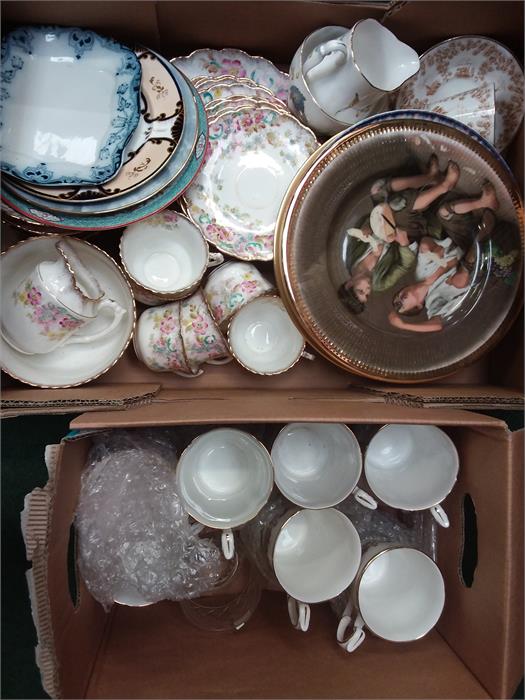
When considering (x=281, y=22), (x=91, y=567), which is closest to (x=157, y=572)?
(x=91, y=567)

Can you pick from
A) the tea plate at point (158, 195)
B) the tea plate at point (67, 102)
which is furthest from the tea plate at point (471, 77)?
the tea plate at point (67, 102)

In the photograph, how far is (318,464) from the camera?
3.04 feet

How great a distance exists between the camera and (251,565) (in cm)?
94

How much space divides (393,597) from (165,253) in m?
0.72

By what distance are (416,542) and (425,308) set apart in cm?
43

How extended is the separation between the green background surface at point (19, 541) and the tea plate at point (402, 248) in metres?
0.19

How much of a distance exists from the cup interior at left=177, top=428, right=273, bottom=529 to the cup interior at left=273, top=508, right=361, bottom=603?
0.26 feet

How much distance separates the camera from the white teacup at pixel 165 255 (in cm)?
90

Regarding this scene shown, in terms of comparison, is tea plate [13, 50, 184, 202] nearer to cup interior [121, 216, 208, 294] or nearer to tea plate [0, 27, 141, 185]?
tea plate [0, 27, 141, 185]

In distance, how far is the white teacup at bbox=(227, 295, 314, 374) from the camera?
934 millimetres

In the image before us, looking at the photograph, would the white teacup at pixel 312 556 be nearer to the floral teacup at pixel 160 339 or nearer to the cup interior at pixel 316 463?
the cup interior at pixel 316 463

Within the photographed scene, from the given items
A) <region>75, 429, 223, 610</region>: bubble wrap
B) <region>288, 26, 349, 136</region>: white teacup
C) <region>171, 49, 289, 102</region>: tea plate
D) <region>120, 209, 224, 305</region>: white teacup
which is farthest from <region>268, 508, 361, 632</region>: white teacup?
<region>171, 49, 289, 102</region>: tea plate

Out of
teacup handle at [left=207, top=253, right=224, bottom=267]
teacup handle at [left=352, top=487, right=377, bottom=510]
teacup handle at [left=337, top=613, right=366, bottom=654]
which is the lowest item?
teacup handle at [left=337, top=613, right=366, bottom=654]

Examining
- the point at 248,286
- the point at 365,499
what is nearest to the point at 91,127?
the point at 248,286
